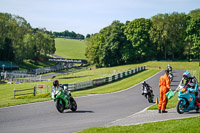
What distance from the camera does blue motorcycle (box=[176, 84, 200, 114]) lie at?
40.0 ft

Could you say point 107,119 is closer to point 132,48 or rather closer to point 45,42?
point 132,48

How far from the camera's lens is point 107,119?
13.1 metres

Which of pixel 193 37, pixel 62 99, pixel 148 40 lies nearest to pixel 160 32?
pixel 148 40

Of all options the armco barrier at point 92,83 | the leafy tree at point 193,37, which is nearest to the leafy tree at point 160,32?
the leafy tree at point 193,37

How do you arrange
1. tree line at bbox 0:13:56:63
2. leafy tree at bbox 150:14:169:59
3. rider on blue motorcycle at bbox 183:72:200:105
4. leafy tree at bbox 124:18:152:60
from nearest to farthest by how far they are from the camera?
rider on blue motorcycle at bbox 183:72:200:105 → leafy tree at bbox 124:18:152:60 → leafy tree at bbox 150:14:169:59 → tree line at bbox 0:13:56:63

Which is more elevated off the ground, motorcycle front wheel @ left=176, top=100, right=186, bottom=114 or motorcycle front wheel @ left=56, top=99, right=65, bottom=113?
motorcycle front wheel @ left=176, top=100, right=186, bottom=114

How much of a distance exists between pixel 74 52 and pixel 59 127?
169 meters

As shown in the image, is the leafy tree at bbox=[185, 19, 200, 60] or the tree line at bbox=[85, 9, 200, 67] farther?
the tree line at bbox=[85, 9, 200, 67]

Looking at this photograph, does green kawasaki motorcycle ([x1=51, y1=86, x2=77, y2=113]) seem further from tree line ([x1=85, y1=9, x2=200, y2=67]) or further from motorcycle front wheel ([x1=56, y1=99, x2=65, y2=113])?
tree line ([x1=85, y1=9, x2=200, y2=67])

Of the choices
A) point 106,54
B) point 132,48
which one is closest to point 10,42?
point 106,54

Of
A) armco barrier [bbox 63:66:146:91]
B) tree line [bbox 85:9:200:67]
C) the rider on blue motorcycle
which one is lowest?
armco barrier [bbox 63:66:146:91]

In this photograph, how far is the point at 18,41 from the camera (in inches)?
4269

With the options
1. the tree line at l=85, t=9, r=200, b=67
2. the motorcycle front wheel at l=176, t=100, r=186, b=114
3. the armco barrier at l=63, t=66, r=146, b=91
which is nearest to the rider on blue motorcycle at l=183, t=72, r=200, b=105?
the motorcycle front wheel at l=176, t=100, r=186, b=114

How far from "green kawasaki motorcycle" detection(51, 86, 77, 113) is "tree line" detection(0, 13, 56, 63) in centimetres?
8786
